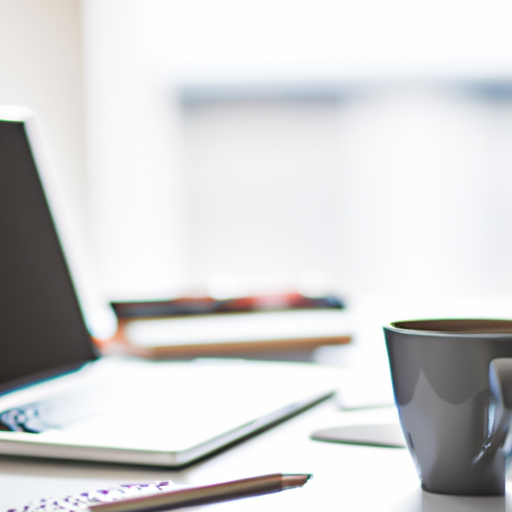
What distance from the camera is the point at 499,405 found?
31 centimetres

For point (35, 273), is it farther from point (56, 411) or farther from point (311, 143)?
point (311, 143)

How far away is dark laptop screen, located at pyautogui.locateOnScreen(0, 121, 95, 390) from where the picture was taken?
52 cm

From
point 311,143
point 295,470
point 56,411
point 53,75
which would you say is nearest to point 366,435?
point 295,470

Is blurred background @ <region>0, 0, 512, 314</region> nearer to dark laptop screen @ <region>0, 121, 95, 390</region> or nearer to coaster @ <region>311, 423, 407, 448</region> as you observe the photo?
dark laptop screen @ <region>0, 121, 95, 390</region>

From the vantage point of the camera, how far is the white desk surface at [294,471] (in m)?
0.33

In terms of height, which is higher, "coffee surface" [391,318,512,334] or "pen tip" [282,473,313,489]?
"coffee surface" [391,318,512,334]

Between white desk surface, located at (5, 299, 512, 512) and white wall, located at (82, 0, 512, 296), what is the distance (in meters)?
1.54

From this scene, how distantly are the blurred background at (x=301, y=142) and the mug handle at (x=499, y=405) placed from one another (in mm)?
1629

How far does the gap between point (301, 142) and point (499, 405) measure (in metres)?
1.91

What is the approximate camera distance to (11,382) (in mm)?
511

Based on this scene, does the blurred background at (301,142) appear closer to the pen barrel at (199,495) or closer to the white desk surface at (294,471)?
the white desk surface at (294,471)

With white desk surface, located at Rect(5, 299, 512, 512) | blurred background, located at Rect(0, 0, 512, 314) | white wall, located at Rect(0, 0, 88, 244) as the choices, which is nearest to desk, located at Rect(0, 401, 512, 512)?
white desk surface, located at Rect(5, 299, 512, 512)

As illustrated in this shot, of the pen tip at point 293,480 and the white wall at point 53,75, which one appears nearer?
the pen tip at point 293,480

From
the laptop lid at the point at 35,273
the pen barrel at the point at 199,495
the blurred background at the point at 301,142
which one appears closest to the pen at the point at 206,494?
the pen barrel at the point at 199,495
